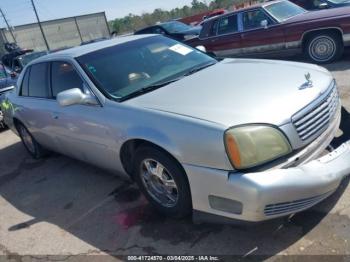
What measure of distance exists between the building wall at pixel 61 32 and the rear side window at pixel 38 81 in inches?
1449

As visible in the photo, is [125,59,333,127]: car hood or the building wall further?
the building wall

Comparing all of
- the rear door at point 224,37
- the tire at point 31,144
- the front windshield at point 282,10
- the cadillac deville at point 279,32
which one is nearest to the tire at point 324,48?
the cadillac deville at point 279,32

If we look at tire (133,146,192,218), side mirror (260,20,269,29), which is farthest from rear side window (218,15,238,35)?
tire (133,146,192,218)

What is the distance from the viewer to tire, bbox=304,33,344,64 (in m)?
7.93

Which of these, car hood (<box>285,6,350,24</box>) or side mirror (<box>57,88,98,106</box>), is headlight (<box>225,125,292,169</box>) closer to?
side mirror (<box>57,88,98,106</box>)

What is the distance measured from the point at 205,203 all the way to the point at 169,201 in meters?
0.59

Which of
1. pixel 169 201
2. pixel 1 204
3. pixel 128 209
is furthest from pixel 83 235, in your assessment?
pixel 1 204

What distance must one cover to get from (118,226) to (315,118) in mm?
1985

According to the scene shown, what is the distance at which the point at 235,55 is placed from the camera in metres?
9.50

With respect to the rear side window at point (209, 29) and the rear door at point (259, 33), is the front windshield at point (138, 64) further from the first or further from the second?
the rear side window at point (209, 29)

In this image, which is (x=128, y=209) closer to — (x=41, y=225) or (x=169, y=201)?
(x=169, y=201)

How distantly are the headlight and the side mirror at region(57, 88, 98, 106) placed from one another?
1.60 m

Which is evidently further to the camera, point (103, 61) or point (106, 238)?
point (103, 61)

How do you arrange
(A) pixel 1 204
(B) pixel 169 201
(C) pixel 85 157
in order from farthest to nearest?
1. (A) pixel 1 204
2. (C) pixel 85 157
3. (B) pixel 169 201
